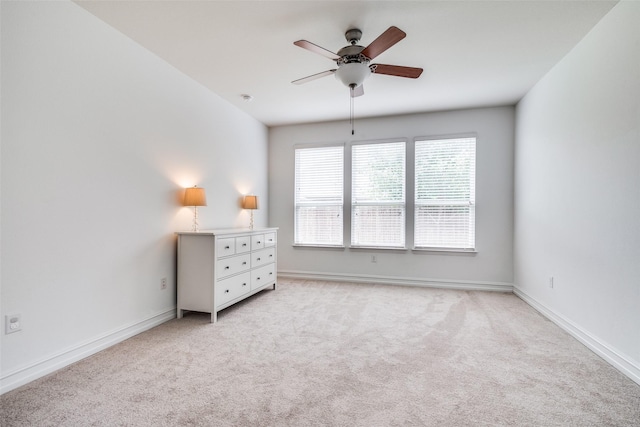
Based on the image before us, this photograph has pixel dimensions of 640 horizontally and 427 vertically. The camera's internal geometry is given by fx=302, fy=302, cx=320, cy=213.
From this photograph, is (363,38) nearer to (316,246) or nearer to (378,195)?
(378,195)

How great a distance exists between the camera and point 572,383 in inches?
78.4

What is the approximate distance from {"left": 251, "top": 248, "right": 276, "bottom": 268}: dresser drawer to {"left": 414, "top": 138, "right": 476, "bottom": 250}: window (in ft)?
7.25

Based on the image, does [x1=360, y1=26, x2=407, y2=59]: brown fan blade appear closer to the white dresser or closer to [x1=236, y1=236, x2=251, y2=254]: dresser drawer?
the white dresser

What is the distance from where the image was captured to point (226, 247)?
3270 mm

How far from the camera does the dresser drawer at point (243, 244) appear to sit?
11.5 feet

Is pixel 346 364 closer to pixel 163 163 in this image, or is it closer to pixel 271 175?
pixel 163 163

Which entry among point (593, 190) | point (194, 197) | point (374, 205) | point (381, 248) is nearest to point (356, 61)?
point (194, 197)

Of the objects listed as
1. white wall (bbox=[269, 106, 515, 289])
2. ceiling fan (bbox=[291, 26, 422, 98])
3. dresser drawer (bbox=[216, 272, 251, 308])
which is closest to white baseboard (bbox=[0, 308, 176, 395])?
dresser drawer (bbox=[216, 272, 251, 308])

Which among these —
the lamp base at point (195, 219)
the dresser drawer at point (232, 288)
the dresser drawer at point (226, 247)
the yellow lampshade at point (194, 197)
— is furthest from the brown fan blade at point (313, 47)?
the dresser drawer at point (232, 288)

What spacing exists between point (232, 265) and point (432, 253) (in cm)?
298

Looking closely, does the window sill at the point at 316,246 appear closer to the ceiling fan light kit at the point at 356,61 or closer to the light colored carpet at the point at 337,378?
the light colored carpet at the point at 337,378

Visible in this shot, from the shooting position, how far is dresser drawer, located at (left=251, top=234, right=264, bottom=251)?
382cm

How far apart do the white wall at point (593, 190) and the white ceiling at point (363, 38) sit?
11.2 inches

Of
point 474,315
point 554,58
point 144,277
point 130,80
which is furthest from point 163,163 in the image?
point 554,58
